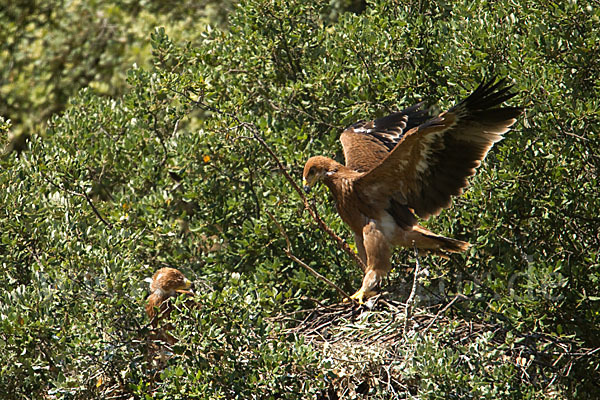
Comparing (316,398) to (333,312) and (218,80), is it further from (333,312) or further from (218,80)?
(218,80)

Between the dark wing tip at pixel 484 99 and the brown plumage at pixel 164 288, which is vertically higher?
the dark wing tip at pixel 484 99

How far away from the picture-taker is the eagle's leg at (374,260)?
504cm

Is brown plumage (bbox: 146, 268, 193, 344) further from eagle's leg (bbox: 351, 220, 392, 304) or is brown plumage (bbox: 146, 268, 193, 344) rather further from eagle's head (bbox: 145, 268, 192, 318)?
eagle's leg (bbox: 351, 220, 392, 304)

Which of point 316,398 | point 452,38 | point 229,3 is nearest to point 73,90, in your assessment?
point 229,3

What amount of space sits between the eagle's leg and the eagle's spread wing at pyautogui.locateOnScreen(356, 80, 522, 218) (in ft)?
0.69

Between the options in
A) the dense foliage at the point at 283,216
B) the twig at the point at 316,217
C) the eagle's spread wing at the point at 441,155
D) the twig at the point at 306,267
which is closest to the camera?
the dense foliage at the point at 283,216

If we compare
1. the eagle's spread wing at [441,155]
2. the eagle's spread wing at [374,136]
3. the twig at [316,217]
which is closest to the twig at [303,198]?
the twig at [316,217]

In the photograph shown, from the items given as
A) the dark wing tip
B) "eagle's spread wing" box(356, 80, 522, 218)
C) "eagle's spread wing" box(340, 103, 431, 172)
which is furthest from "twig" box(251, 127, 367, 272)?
the dark wing tip

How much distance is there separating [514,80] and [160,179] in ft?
8.83

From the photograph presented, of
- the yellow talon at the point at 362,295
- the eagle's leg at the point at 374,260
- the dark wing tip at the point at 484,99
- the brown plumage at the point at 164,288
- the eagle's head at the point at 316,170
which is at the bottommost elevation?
the brown plumage at the point at 164,288

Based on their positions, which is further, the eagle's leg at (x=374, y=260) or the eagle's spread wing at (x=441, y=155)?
the eagle's leg at (x=374, y=260)

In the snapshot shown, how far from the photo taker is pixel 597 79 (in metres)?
4.68

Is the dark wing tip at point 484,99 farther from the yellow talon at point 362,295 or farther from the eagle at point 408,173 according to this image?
the yellow talon at point 362,295

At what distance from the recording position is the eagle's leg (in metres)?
5.04
